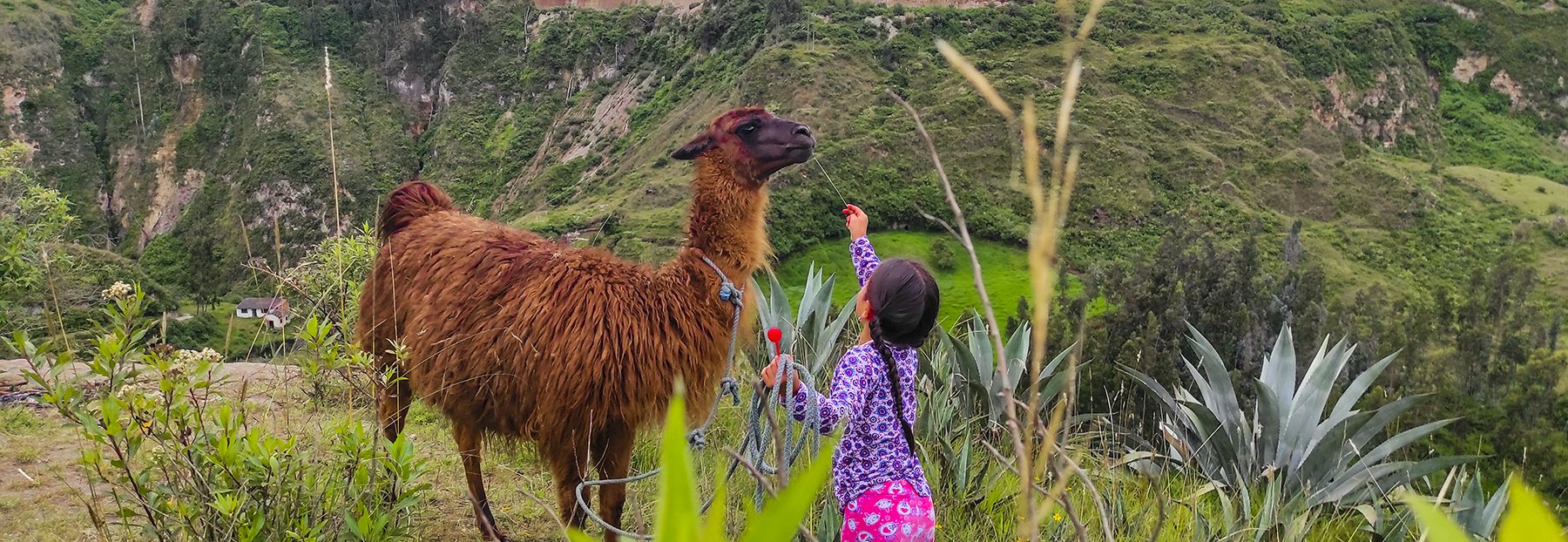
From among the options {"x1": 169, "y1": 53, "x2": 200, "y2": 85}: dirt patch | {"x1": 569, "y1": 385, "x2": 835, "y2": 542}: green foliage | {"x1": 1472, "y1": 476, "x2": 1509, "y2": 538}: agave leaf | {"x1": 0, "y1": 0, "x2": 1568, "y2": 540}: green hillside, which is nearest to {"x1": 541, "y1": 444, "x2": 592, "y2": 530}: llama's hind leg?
{"x1": 569, "y1": 385, "x2": 835, "y2": 542}: green foliage

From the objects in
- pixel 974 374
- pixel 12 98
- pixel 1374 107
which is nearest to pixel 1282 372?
pixel 974 374

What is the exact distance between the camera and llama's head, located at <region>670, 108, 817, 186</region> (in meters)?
3.37

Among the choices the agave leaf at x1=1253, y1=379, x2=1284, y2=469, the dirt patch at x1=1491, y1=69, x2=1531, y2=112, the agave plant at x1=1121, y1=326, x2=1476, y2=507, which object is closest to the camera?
the agave plant at x1=1121, y1=326, x2=1476, y2=507

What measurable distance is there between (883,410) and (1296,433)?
8.23 ft

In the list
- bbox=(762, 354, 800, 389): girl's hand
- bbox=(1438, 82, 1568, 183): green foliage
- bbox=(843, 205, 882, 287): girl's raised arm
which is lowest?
bbox=(1438, 82, 1568, 183): green foliage

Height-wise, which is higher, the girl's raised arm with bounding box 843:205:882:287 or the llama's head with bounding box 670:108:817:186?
the llama's head with bounding box 670:108:817:186

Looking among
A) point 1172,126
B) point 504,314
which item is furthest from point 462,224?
point 1172,126

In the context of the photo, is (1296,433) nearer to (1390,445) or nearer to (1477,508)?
(1390,445)

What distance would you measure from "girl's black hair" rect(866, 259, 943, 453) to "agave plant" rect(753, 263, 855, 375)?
185 cm

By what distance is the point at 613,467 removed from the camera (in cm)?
326

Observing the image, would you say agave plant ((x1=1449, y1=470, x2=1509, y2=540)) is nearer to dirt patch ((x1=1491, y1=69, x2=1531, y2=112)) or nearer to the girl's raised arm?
the girl's raised arm

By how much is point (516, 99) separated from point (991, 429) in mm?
82588

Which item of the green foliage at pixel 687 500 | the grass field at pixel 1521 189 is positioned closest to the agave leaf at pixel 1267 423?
the green foliage at pixel 687 500

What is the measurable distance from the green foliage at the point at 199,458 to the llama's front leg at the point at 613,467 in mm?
733
